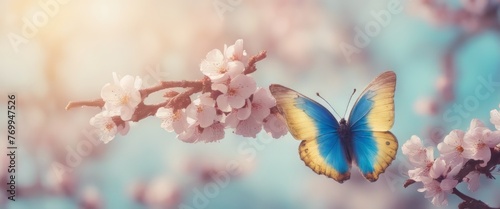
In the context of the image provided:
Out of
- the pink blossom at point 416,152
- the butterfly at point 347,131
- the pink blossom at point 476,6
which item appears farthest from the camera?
the pink blossom at point 476,6

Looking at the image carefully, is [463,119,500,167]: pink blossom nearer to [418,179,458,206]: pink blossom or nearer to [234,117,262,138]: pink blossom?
[418,179,458,206]: pink blossom

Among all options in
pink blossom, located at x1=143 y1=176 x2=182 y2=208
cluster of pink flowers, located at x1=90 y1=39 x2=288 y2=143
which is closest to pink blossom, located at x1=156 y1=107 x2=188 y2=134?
cluster of pink flowers, located at x1=90 y1=39 x2=288 y2=143

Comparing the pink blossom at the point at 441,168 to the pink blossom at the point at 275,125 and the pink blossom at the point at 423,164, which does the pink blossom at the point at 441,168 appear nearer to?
the pink blossom at the point at 423,164

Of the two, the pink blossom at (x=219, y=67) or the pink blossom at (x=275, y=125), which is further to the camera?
the pink blossom at (x=275, y=125)

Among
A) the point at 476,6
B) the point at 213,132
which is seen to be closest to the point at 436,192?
the point at 213,132

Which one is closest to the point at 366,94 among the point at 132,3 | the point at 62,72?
the point at 132,3

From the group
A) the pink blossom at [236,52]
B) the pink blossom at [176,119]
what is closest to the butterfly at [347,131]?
the pink blossom at [236,52]

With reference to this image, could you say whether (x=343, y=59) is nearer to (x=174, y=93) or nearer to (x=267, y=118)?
(x=267, y=118)
